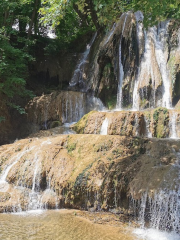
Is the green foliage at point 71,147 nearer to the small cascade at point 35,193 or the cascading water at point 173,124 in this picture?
the small cascade at point 35,193

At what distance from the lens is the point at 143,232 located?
4.73 m

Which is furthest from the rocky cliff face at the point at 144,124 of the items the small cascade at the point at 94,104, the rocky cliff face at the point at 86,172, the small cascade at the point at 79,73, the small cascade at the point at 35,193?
the small cascade at the point at 79,73

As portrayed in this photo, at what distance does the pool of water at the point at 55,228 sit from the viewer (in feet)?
14.6

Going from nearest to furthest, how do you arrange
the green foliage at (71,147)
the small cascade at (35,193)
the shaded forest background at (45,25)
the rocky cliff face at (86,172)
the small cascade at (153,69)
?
the rocky cliff face at (86,172) → the shaded forest background at (45,25) → the small cascade at (35,193) → the green foliage at (71,147) → the small cascade at (153,69)

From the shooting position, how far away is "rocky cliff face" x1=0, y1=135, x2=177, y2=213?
5.60 meters

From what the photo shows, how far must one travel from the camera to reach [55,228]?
483 centimetres

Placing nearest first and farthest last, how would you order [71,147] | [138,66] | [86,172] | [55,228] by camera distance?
[55,228]
[86,172]
[71,147]
[138,66]

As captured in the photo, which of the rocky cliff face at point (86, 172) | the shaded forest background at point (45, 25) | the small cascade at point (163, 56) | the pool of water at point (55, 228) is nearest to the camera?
the pool of water at point (55, 228)

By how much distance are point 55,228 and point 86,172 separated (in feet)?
5.57

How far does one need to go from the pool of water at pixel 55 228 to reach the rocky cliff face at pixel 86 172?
58 centimetres

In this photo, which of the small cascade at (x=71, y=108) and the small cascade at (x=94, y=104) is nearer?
the small cascade at (x=71, y=108)

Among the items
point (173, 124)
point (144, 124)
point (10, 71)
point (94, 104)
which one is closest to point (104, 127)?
point (144, 124)

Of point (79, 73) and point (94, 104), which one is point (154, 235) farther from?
point (79, 73)

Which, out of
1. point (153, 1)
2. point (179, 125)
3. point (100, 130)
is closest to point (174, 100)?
point (179, 125)
